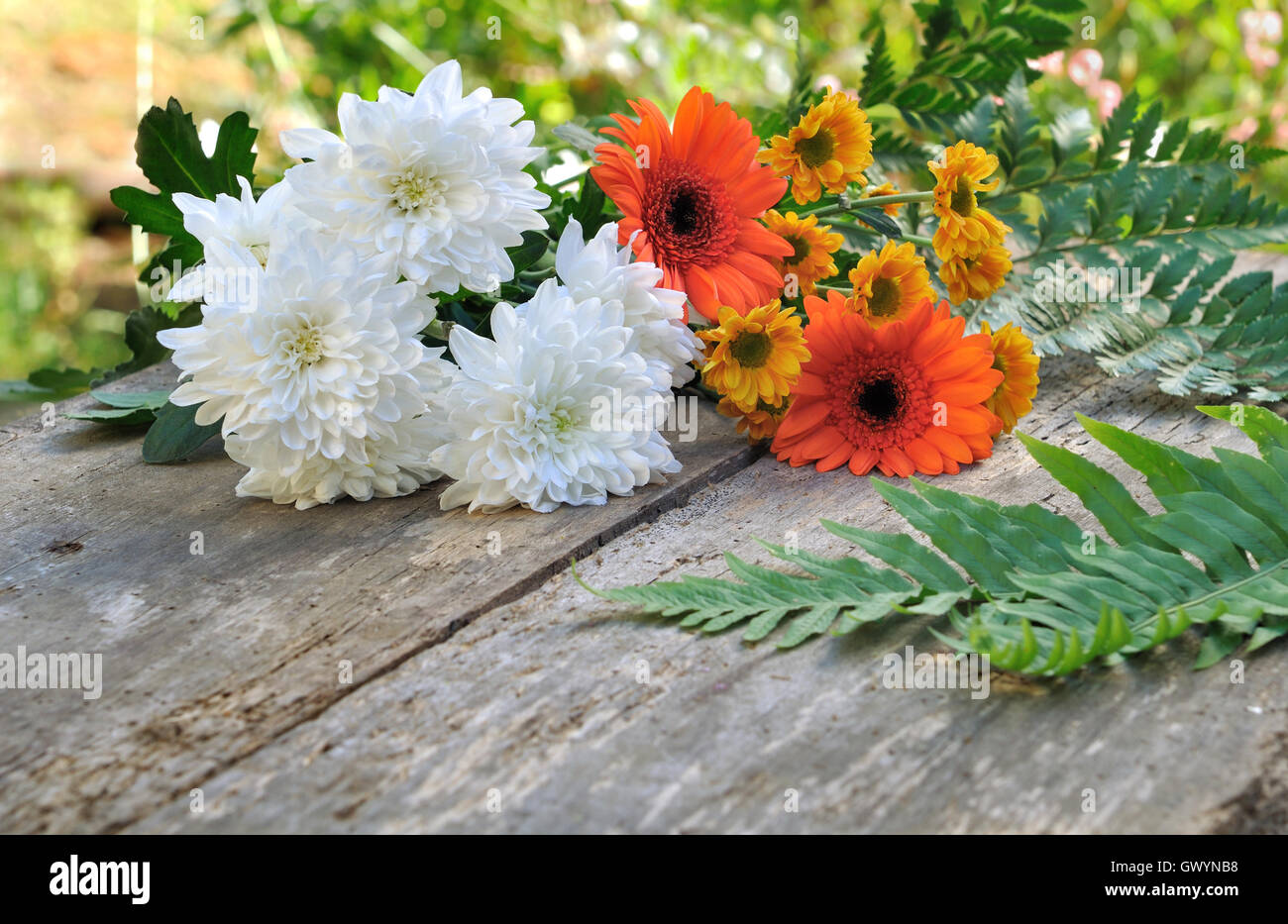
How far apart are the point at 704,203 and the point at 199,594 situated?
76cm

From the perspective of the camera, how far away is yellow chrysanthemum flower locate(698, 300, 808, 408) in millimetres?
1403

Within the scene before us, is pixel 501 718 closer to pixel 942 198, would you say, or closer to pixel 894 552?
pixel 894 552

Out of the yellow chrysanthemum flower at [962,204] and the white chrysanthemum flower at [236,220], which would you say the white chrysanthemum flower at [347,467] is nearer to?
the white chrysanthemum flower at [236,220]

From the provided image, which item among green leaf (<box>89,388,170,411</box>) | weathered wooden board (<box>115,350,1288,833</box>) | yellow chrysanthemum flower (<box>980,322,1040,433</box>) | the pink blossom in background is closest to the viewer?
weathered wooden board (<box>115,350,1288,833</box>)

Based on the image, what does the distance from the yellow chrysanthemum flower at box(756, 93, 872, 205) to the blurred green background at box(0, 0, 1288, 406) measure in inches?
66.5

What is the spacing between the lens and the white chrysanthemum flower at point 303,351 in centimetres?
124

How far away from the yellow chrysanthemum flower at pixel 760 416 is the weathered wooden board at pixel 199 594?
0.11 ft

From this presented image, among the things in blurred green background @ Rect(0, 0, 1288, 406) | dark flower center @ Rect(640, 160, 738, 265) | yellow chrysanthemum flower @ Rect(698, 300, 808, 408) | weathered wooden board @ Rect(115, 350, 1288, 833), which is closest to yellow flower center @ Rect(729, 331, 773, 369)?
yellow chrysanthemum flower @ Rect(698, 300, 808, 408)

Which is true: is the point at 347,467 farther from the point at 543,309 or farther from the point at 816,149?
the point at 816,149

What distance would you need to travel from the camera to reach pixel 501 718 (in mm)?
923

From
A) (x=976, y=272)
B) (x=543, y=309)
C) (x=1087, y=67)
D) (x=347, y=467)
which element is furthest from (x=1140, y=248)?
(x=1087, y=67)

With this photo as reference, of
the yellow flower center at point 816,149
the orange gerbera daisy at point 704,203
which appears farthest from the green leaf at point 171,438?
the yellow flower center at point 816,149

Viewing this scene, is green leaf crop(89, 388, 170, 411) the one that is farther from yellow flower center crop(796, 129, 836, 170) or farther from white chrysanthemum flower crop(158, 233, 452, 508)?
yellow flower center crop(796, 129, 836, 170)

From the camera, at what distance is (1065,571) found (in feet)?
3.43
